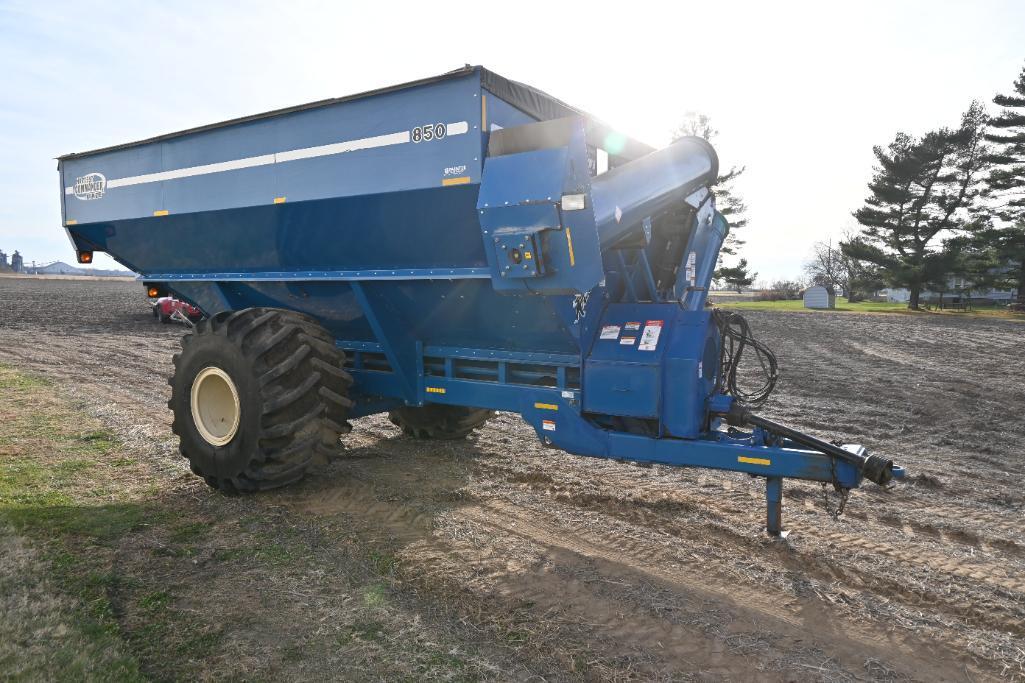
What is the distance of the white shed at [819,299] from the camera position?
38372 millimetres

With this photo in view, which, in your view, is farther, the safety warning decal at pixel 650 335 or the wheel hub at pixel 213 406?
the wheel hub at pixel 213 406

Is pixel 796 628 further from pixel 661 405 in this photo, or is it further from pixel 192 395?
pixel 192 395

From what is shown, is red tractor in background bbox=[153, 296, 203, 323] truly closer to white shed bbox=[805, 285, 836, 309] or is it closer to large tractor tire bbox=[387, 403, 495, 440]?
large tractor tire bbox=[387, 403, 495, 440]

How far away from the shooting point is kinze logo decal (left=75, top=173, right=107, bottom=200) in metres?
6.00

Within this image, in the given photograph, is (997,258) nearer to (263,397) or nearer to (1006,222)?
(1006,222)

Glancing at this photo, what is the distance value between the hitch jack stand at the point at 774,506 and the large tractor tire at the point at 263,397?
2953 millimetres

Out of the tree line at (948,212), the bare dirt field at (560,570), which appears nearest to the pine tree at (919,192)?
the tree line at (948,212)

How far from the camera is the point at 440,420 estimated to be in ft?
20.9

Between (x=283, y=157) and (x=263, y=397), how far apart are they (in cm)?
172

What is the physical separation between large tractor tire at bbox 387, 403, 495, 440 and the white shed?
36.6 m

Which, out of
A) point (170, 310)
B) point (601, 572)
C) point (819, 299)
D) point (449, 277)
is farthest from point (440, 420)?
point (819, 299)

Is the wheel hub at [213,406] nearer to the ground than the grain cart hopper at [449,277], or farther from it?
nearer to the ground

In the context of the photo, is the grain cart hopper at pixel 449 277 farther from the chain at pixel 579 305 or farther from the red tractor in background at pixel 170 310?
the red tractor in background at pixel 170 310

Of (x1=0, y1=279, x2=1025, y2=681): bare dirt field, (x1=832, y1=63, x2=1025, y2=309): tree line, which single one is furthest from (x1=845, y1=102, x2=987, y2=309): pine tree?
(x1=0, y1=279, x2=1025, y2=681): bare dirt field
